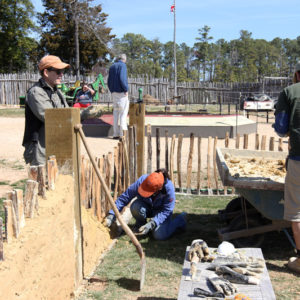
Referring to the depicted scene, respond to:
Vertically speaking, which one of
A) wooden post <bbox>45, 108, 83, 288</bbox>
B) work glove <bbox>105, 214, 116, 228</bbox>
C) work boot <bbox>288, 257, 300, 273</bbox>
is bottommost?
work boot <bbox>288, 257, 300, 273</bbox>

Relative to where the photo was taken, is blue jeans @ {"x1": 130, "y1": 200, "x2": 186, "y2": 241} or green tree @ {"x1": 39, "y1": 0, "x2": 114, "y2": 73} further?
green tree @ {"x1": 39, "y1": 0, "x2": 114, "y2": 73}

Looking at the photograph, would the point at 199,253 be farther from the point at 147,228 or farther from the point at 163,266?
the point at 147,228

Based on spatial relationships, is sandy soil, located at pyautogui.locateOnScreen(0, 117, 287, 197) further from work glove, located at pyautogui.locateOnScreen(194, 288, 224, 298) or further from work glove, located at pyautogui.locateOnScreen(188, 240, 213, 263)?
work glove, located at pyautogui.locateOnScreen(194, 288, 224, 298)

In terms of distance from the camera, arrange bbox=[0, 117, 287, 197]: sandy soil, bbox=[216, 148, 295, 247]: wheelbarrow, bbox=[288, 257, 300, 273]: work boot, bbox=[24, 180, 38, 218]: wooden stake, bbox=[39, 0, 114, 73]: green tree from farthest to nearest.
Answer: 1. bbox=[39, 0, 114, 73]: green tree
2. bbox=[0, 117, 287, 197]: sandy soil
3. bbox=[216, 148, 295, 247]: wheelbarrow
4. bbox=[288, 257, 300, 273]: work boot
5. bbox=[24, 180, 38, 218]: wooden stake

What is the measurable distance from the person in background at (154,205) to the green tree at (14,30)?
1264 inches

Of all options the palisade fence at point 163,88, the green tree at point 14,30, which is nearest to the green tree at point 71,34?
the green tree at point 14,30

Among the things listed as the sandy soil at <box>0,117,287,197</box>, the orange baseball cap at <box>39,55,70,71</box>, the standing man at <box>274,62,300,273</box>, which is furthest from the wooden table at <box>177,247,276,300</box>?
the sandy soil at <box>0,117,287,197</box>

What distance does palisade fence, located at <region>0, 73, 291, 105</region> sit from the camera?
25.5 meters

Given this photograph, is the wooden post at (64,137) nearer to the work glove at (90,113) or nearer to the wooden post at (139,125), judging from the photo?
the work glove at (90,113)

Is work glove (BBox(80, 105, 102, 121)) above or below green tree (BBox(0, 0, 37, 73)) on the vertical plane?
below

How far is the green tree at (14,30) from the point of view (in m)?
33.8

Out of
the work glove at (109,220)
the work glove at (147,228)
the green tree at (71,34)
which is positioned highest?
the green tree at (71,34)

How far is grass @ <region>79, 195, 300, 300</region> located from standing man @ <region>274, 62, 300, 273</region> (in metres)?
0.42

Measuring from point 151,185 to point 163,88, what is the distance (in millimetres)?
26252
